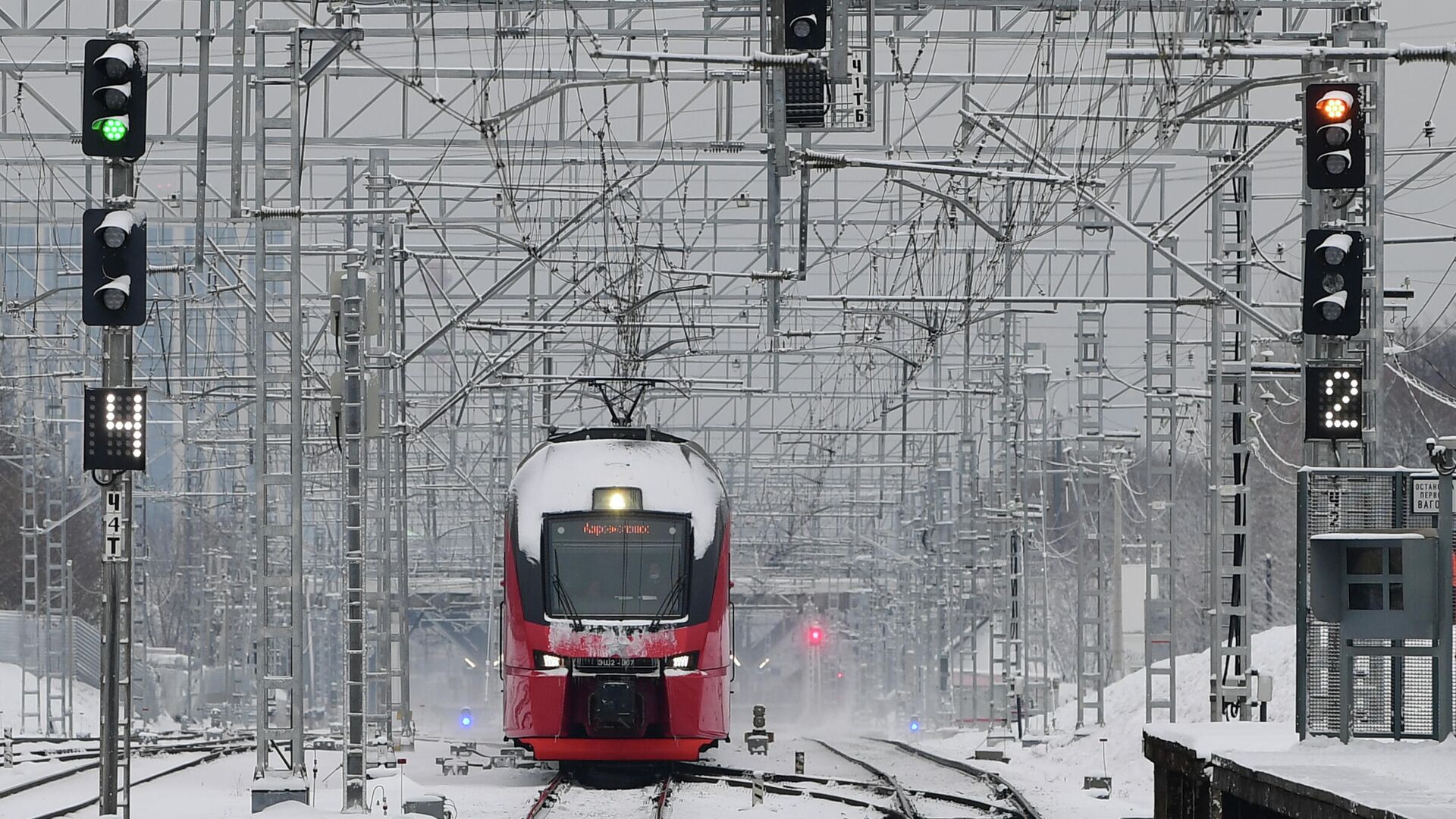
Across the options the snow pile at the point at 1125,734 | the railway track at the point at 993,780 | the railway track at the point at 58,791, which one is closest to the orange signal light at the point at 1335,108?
the railway track at the point at 993,780

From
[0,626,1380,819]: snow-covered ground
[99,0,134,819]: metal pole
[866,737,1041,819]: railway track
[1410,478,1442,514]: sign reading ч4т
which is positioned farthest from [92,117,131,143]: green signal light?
[866,737,1041,819]: railway track

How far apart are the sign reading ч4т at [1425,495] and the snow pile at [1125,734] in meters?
9.04

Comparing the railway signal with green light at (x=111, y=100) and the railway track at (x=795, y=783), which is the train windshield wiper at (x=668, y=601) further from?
the railway signal with green light at (x=111, y=100)

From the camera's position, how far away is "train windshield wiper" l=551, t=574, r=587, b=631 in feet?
78.7

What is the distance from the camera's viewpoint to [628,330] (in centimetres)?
2981

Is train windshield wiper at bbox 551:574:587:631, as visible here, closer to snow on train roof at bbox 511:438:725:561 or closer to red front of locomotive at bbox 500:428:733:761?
red front of locomotive at bbox 500:428:733:761

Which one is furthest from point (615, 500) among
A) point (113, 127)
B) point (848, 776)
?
point (113, 127)

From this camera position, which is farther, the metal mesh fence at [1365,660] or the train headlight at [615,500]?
the train headlight at [615,500]

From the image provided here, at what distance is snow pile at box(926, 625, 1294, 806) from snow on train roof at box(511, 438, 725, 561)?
5811 millimetres

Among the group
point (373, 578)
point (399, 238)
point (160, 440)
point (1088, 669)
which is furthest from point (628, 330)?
point (160, 440)

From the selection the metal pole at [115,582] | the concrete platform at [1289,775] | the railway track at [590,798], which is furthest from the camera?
the railway track at [590,798]

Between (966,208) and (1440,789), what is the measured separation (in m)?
10.8

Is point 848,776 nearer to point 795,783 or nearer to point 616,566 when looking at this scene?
point 795,783

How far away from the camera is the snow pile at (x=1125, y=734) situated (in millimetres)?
28516
